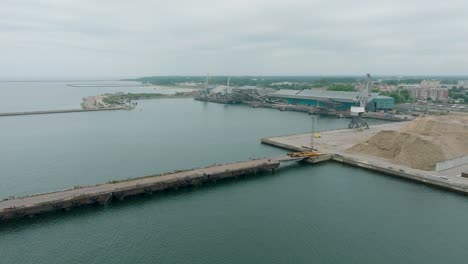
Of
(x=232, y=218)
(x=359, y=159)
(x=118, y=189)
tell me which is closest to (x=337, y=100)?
(x=359, y=159)

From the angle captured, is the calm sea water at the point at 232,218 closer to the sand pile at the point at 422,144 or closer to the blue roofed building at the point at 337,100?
the sand pile at the point at 422,144

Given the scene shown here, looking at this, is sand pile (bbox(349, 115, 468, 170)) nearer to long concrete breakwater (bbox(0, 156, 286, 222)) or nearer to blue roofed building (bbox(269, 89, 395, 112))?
long concrete breakwater (bbox(0, 156, 286, 222))

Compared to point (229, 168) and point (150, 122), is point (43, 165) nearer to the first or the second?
point (229, 168)

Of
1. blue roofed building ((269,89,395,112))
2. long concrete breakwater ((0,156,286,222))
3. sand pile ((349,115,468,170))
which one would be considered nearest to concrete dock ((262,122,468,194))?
sand pile ((349,115,468,170))

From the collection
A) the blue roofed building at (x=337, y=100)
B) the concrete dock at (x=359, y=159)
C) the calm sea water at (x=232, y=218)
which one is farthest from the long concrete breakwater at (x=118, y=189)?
the blue roofed building at (x=337, y=100)

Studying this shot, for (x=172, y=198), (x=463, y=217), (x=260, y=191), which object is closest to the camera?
(x=463, y=217)

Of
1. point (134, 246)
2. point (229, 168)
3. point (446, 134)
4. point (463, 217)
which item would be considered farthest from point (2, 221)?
point (446, 134)
